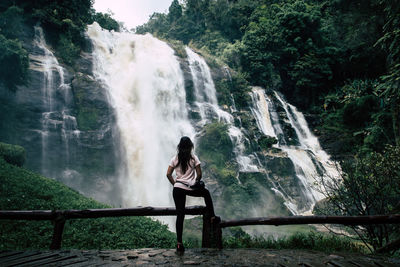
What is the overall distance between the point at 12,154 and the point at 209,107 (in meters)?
12.0

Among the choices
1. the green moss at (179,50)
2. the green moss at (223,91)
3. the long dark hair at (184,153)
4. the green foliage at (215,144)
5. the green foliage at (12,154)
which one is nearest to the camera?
the long dark hair at (184,153)

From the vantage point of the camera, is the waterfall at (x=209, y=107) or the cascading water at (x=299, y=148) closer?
the cascading water at (x=299, y=148)

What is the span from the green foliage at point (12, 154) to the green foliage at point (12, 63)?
3.60 metres

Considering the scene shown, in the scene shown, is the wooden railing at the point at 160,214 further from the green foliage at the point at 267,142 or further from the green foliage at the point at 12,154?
the green foliage at the point at 267,142

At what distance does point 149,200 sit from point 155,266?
10.3 meters

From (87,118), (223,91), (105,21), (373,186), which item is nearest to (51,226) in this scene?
(373,186)

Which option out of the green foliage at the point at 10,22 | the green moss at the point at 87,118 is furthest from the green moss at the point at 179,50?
the green foliage at the point at 10,22

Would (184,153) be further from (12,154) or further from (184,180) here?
(12,154)

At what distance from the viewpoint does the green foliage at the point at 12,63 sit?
11.4 metres

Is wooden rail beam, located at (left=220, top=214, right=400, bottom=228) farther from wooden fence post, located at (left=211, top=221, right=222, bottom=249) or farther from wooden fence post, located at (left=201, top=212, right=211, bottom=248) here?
wooden fence post, located at (left=201, top=212, right=211, bottom=248)

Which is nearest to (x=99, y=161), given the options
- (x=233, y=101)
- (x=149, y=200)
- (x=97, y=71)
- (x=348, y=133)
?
(x=149, y=200)

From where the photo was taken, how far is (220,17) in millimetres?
30984

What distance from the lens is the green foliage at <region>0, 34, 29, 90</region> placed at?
37.4 ft

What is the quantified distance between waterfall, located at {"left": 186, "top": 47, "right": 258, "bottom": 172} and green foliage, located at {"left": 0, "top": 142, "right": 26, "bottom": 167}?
10046mm
